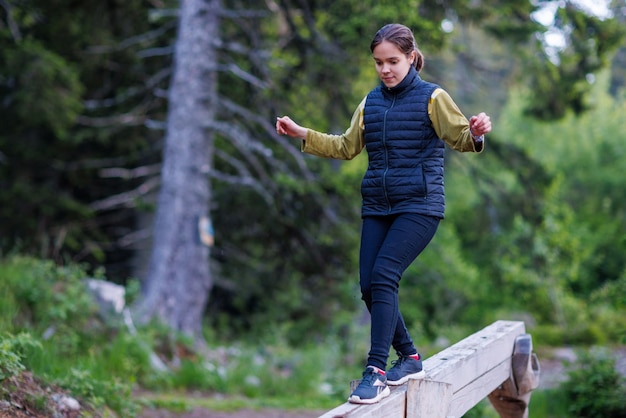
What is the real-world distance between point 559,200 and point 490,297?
4499mm

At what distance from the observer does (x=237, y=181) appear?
992cm

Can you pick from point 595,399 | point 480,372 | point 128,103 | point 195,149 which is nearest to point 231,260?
point 128,103

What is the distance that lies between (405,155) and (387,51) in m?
0.49

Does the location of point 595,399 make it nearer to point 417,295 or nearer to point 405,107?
point 405,107

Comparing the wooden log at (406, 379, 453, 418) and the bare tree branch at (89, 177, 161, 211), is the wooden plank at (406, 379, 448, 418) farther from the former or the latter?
the bare tree branch at (89, 177, 161, 211)

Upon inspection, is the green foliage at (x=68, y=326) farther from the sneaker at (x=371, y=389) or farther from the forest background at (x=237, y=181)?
the sneaker at (x=371, y=389)

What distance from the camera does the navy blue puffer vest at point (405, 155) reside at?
11.8 feet

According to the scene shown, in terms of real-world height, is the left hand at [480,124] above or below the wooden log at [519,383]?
above

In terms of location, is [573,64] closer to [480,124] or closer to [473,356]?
[473,356]

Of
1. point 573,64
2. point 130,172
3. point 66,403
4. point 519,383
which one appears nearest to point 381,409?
point 66,403

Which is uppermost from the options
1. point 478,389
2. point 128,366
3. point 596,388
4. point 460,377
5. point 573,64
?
point 573,64

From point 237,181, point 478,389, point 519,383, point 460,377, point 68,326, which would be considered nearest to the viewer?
point 460,377

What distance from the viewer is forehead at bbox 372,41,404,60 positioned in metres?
3.56

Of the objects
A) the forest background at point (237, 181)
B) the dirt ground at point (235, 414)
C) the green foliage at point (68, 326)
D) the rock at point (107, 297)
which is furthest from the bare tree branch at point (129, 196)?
the dirt ground at point (235, 414)
